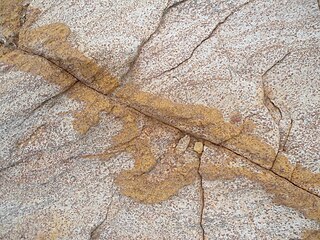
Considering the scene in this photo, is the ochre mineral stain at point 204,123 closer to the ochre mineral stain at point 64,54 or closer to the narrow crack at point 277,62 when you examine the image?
the ochre mineral stain at point 64,54

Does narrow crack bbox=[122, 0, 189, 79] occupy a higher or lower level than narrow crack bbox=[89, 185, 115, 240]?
higher

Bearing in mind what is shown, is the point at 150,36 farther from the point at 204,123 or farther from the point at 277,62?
the point at 277,62

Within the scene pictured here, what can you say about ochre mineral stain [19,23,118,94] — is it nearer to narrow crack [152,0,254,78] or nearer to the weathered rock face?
the weathered rock face

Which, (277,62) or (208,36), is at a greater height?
(208,36)

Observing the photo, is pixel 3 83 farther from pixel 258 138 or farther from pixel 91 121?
pixel 258 138

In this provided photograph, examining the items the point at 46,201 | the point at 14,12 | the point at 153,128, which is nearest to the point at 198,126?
the point at 153,128

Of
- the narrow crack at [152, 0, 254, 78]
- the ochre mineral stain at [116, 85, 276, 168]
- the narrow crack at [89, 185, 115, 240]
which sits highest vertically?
the narrow crack at [152, 0, 254, 78]

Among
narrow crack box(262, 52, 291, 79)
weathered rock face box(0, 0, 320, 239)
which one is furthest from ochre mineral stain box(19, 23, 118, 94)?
narrow crack box(262, 52, 291, 79)

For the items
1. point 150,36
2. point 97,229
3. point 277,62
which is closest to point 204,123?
point 277,62

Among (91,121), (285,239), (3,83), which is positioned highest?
(3,83)
